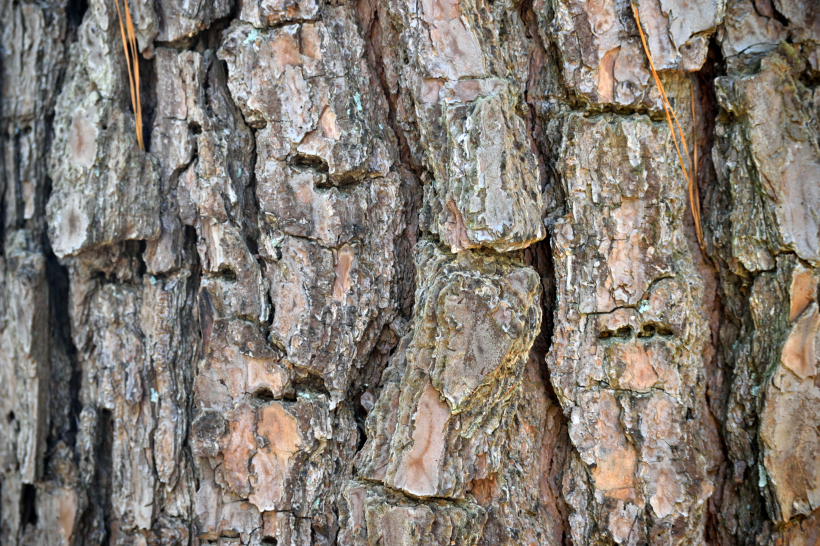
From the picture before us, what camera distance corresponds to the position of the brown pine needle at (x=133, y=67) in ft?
4.92

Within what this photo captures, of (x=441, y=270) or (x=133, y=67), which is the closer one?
(x=441, y=270)

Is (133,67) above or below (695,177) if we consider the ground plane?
above

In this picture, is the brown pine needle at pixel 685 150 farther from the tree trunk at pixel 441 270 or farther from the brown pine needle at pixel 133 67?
the brown pine needle at pixel 133 67

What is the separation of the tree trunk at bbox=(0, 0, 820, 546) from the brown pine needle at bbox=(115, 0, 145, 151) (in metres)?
0.02

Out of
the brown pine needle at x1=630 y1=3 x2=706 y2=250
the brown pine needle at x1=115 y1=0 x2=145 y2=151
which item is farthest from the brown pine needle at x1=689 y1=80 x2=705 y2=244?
the brown pine needle at x1=115 y1=0 x2=145 y2=151

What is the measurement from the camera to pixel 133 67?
1521 millimetres

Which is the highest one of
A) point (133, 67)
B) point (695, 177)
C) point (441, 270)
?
point (133, 67)

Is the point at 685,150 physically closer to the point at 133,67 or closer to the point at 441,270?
the point at 441,270

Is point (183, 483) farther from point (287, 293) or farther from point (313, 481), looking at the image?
point (287, 293)

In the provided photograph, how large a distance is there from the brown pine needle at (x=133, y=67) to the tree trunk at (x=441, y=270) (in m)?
0.02

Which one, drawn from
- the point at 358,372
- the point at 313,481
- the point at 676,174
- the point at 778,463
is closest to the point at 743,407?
the point at 778,463

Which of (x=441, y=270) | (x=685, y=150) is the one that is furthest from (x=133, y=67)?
(x=685, y=150)

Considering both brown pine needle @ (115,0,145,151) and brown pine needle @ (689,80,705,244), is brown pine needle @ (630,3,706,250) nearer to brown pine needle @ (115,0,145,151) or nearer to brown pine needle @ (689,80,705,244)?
brown pine needle @ (689,80,705,244)

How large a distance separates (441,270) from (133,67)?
95 cm
